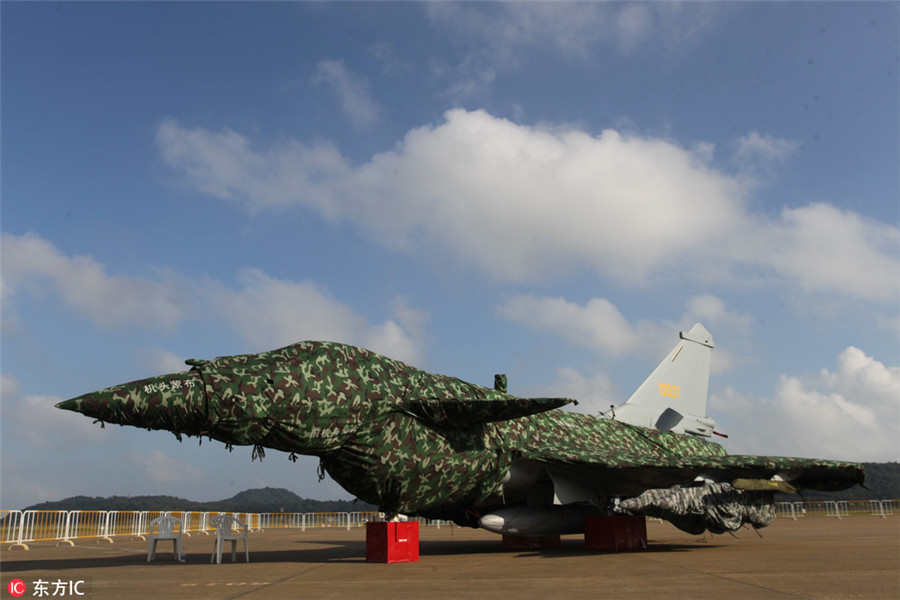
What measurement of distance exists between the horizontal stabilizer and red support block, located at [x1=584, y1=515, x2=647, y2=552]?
3706mm

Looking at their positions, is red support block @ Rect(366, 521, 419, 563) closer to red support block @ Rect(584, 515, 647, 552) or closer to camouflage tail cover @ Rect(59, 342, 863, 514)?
camouflage tail cover @ Rect(59, 342, 863, 514)

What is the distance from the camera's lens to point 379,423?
32.7 feet

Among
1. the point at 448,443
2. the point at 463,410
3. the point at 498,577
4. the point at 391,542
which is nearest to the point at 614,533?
the point at 448,443

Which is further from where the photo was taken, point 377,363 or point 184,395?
point 377,363

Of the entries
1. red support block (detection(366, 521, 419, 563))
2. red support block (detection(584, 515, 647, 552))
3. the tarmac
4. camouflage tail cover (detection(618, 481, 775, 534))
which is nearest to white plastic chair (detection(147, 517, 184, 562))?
the tarmac

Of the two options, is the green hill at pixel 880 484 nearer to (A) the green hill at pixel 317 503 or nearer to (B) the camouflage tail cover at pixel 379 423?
(A) the green hill at pixel 317 503

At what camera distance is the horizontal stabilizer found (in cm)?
1022

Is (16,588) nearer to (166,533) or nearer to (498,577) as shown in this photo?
(166,533)

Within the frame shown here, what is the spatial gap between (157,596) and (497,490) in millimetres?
6910

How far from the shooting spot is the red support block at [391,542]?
10.4 m

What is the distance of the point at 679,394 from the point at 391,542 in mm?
12045

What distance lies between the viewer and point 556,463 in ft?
38.8

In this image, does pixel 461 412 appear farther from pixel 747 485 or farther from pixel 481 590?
pixel 747 485

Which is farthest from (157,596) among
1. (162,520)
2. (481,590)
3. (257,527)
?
(257,527)
